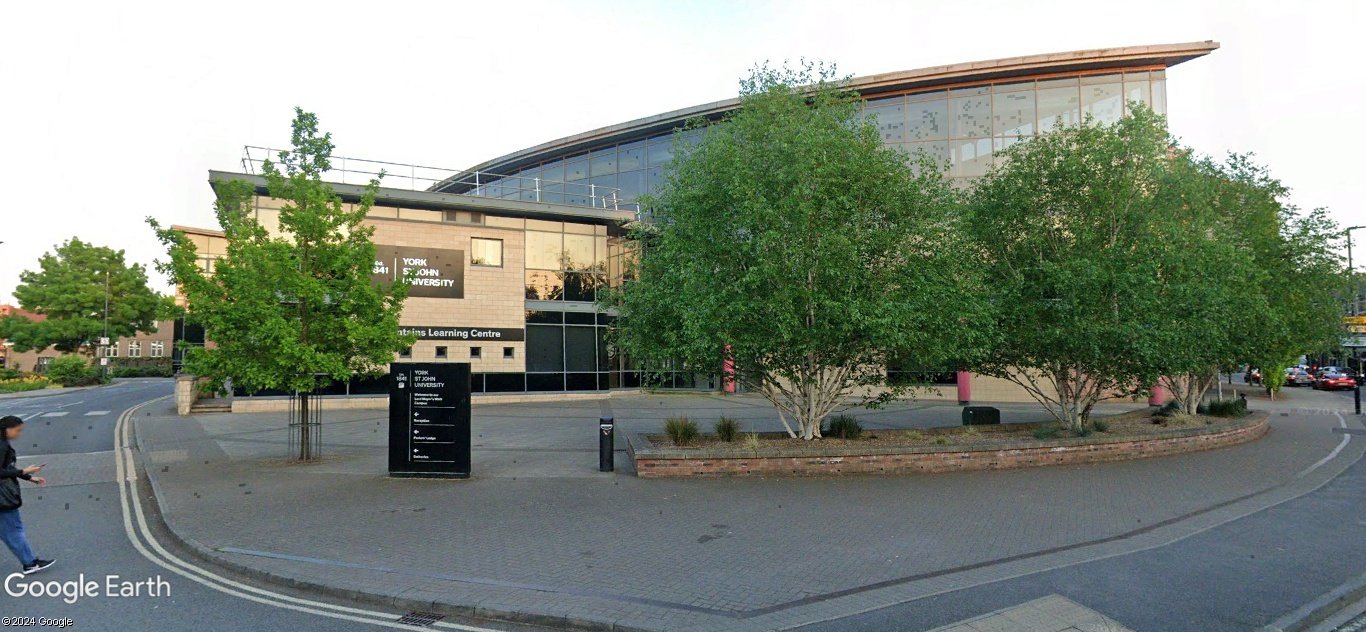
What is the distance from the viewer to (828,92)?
13586mm

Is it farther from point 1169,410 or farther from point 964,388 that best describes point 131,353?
point 1169,410

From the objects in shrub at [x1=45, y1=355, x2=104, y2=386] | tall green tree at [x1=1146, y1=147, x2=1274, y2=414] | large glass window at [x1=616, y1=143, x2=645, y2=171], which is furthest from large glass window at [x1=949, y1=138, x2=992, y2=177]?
shrub at [x1=45, y1=355, x2=104, y2=386]

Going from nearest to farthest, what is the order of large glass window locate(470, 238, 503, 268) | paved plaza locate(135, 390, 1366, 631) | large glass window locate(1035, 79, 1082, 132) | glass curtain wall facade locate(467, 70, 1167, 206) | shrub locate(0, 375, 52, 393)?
paved plaza locate(135, 390, 1366, 631), large glass window locate(470, 238, 503, 268), glass curtain wall facade locate(467, 70, 1167, 206), large glass window locate(1035, 79, 1082, 132), shrub locate(0, 375, 52, 393)

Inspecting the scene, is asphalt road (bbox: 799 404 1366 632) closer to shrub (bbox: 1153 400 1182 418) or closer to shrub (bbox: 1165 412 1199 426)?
shrub (bbox: 1165 412 1199 426)

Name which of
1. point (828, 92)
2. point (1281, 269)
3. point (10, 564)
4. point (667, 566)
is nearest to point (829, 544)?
point (667, 566)

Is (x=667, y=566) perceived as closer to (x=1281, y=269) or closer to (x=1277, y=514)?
(x=1277, y=514)

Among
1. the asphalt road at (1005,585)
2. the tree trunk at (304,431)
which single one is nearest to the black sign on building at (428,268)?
the tree trunk at (304,431)

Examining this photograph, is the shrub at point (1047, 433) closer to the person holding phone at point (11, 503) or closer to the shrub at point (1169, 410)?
the shrub at point (1169, 410)

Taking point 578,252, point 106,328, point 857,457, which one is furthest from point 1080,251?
point 106,328

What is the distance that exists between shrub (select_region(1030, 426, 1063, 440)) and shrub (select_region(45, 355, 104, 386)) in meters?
55.6

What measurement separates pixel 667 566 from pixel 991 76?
33155 mm

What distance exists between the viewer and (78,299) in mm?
54250

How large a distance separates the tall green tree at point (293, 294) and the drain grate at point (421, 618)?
811 cm

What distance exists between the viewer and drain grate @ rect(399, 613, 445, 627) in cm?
555
